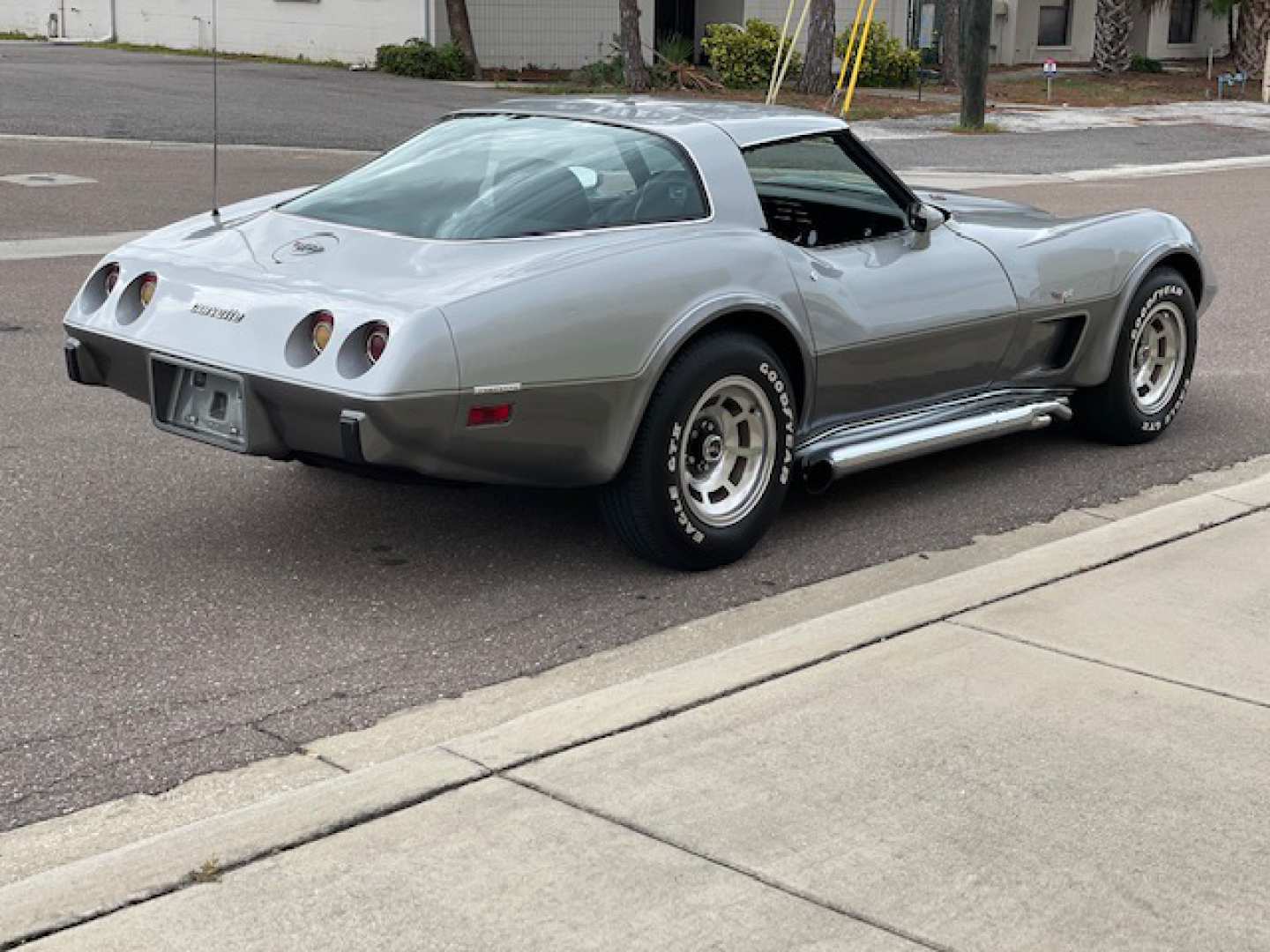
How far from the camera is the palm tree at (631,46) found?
2798 cm

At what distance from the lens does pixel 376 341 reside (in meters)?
5.11

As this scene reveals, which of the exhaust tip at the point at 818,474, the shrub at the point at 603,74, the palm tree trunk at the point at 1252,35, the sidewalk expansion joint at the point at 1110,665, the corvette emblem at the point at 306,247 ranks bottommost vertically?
the sidewalk expansion joint at the point at 1110,665

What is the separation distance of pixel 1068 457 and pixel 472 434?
3.20 m

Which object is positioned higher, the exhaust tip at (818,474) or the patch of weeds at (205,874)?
the exhaust tip at (818,474)

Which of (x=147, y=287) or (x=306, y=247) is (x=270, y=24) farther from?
(x=306, y=247)

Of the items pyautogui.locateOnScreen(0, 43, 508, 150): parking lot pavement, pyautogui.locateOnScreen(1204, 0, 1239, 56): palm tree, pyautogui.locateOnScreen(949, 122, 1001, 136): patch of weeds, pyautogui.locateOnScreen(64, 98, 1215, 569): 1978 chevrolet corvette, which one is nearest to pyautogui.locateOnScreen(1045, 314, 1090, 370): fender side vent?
pyautogui.locateOnScreen(64, 98, 1215, 569): 1978 chevrolet corvette

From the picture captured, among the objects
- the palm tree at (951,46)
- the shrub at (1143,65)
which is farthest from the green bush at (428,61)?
the shrub at (1143,65)

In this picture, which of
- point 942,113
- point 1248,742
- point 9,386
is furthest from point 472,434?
point 942,113

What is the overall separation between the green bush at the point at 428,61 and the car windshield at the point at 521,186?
79.1 ft

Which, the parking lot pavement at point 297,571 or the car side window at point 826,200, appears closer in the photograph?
the parking lot pavement at point 297,571

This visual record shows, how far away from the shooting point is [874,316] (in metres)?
6.27

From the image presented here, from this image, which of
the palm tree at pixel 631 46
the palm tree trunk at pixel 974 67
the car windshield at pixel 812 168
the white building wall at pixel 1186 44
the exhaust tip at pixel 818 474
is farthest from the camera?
the white building wall at pixel 1186 44

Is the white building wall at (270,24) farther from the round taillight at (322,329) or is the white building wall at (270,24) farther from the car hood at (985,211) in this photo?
the round taillight at (322,329)

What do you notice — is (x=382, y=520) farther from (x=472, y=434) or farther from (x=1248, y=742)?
(x=1248, y=742)
